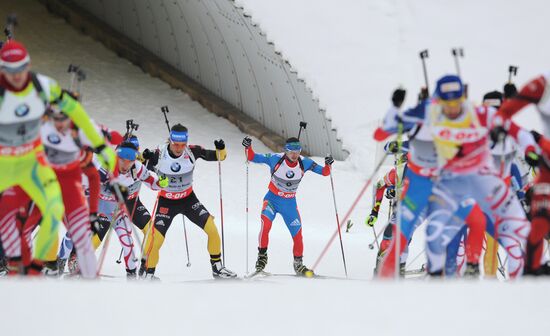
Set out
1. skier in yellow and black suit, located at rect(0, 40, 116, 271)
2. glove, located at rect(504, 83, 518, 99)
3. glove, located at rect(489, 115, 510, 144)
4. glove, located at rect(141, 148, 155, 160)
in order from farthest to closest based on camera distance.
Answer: glove, located at rect(141, 148, 155, 160) < glove, located at rect(504, 83, 518, 99) < glove, located at rect(489, 115, 510, 144) < skier in yellow and black suit, located at rect(0, 40, 116, 271)

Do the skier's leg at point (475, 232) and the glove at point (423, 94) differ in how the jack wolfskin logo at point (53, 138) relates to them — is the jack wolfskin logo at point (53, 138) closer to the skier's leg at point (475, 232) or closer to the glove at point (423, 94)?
the glove at point (423, 94)

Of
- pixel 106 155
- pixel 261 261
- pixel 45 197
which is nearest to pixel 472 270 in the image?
pixel 106 155

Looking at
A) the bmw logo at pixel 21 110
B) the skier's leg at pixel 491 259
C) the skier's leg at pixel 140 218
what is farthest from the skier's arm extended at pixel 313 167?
the bmw logo at pixel 21 110

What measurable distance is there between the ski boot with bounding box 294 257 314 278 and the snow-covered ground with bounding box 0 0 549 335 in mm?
432

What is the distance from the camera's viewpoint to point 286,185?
12781 millimetres

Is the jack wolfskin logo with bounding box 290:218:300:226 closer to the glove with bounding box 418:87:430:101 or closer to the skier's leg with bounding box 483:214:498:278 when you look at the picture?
the skier's leg with bounding box 483:214:498:278

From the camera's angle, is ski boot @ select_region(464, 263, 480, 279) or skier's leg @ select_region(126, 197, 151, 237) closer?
ski boot @ select_region(464, 263, 480, 279)

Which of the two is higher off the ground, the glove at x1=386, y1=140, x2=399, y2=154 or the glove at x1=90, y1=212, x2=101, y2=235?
the glove at x1=386, y1=140, x2=399, y2=154

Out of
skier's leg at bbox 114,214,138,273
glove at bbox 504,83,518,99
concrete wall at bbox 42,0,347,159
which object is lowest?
skier's leg at bbox 114,214,138,273

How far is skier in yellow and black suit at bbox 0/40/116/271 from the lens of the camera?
801 centimetres

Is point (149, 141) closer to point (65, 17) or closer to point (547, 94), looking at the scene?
point (65, 17)

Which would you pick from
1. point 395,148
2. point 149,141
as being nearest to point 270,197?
point 395,148

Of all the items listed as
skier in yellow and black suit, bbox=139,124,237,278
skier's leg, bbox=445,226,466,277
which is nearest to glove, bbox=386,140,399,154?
skier's leg, bbox=445,226,466,277

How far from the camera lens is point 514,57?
2148 centimetres
